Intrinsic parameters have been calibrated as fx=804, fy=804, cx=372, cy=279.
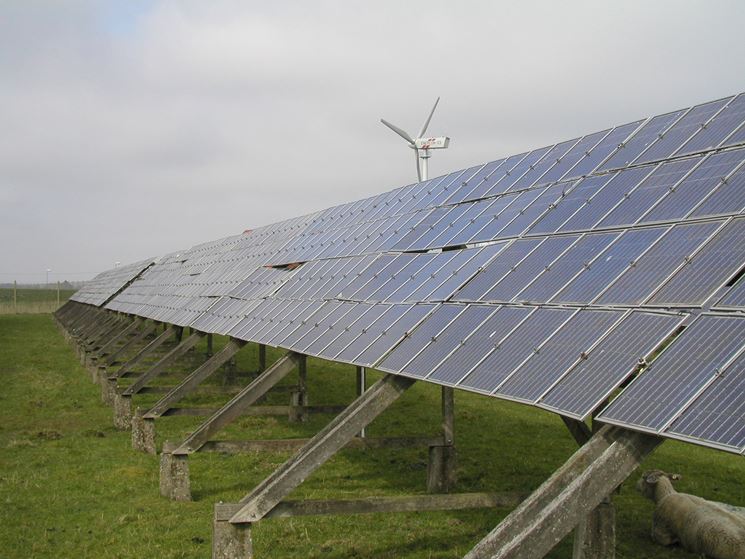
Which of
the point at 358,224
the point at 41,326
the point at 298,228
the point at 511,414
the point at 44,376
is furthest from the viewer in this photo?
the point at 41,326

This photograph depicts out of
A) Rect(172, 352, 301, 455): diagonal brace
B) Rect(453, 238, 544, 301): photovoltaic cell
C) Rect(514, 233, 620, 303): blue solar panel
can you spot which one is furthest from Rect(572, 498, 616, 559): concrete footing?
Rect(172, 352, 301, 455): diagonal brace

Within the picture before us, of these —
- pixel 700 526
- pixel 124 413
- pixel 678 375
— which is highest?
pixel 678 375

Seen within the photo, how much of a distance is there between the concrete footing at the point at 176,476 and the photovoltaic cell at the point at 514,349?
6769 millimetres

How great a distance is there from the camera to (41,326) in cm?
7050

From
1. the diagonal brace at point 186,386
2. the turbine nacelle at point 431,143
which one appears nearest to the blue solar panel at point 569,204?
the diagonal brace at point 186,386

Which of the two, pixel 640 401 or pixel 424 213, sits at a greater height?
pixel 424 213

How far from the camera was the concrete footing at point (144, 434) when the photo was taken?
1744 centimetres

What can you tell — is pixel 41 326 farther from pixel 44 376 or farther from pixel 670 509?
pixel 670 509

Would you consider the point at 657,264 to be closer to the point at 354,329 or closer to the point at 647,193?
the point at 647,193

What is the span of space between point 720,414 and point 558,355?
2.28m

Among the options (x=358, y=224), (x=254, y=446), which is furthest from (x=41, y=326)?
(x=254, y=446)

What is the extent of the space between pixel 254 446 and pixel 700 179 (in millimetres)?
8308

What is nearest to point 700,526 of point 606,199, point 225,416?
point 606,199

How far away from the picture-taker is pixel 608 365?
24.9 feet
